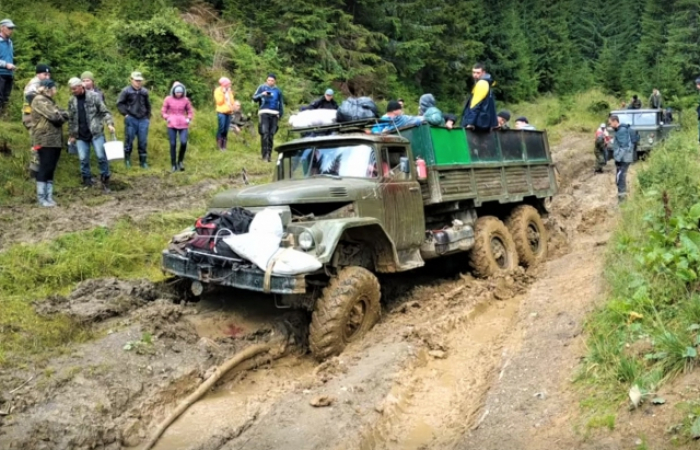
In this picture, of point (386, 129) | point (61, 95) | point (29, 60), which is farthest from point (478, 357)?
point (29, 60)

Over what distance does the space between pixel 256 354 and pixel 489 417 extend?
7.69 feet

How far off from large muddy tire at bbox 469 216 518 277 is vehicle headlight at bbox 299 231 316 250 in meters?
3.47

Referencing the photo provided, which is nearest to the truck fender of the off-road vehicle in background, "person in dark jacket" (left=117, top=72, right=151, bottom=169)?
"person in dark jacket" (left=117, top=72, right=151, bottom=169)

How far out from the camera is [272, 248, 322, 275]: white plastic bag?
232 inches

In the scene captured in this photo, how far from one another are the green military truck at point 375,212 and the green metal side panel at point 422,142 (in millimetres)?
13

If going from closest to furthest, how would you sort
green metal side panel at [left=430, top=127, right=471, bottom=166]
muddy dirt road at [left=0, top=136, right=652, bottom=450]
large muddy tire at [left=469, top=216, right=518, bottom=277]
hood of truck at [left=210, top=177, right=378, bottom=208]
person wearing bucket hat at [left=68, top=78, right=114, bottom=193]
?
muddy dirt road at [left=0, top=136, right=652, bottom=450] < hood of truck at [left=210, top=177, right=378, bottom=208] < green metal side panel at [left=430, top=127, right=471, bottom=166] < large muddy tire at [left=469, top=216, right=518, bottom=277] < person wearing bucket hat at [left=68, top=78, right=114, bottom=193]

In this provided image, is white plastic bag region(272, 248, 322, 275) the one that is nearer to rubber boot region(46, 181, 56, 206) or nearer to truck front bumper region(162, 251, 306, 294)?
truck front bumper region(162, 251, 306, 294)

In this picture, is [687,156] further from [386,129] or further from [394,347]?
[394,347]

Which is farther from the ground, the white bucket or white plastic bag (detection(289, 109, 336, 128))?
white plastic bag (detection(289, 109, 336, 128))

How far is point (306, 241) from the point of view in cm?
622

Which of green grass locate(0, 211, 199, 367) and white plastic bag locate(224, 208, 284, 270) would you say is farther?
white plastic bag locate(224, 208, 284, 270)

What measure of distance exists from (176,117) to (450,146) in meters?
5.17

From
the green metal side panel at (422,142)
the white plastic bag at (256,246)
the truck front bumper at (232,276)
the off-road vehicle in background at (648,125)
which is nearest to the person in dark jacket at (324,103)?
the green metal side panel at (422,142)

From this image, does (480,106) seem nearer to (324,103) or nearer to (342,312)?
(324,103)
